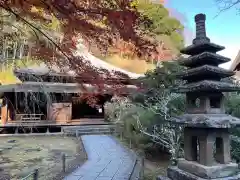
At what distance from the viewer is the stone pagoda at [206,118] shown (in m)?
4.33

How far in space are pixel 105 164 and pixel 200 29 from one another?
5000 mm

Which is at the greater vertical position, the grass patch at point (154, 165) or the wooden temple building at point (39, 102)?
the wooden temple building at point (39, 102)

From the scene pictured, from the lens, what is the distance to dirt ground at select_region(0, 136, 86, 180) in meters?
7.07

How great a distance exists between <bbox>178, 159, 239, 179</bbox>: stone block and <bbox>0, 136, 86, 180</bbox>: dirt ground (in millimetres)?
3698

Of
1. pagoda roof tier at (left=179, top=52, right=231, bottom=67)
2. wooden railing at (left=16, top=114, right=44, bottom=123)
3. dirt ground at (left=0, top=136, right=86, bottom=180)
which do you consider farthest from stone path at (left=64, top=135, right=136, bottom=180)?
wooden railing at (left=16, top=114, right=44, bottom=123)

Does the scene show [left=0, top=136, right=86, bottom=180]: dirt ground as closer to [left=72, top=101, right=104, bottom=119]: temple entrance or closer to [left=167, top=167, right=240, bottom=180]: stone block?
[left=167, top=167, right=240, bottom=180]: stone block

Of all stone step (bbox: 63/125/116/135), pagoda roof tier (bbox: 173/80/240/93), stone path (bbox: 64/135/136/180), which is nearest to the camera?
pagoda roof tier (bbox: 173/80/240/93)

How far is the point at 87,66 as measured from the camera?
4.65 meters

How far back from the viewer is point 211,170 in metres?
4.25

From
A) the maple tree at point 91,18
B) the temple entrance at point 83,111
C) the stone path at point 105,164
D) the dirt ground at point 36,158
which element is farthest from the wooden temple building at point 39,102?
the maple tree at point 91,18

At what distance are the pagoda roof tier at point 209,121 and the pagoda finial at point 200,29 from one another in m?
1.39

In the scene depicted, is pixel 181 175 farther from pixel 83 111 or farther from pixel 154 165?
pixel 83 111

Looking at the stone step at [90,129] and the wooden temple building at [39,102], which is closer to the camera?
the stone step at [90,129]

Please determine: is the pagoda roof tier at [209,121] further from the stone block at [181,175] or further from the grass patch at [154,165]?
the grass patch at [154,165]
